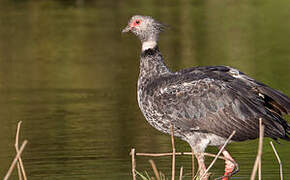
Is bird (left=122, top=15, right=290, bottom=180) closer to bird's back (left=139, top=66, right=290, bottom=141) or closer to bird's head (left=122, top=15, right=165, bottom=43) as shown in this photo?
bird's back (left=139, top=66, right=290, bottom=141)

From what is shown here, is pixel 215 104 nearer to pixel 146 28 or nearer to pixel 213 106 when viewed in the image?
pixel 213 106

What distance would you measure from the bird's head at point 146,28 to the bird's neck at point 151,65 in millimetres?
93

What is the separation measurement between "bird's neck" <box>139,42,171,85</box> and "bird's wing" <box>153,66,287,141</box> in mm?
264

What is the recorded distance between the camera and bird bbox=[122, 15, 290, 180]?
7.77 metres

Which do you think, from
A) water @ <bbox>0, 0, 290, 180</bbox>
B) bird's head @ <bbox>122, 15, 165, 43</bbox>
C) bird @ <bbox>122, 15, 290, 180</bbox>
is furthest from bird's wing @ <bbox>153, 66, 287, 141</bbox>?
water @ <bbox>0, 0, 290, 180</bbox>

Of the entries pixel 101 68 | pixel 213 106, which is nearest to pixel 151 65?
pixel 213 106

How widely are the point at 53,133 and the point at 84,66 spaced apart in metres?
6.10

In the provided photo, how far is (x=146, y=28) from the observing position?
8.57m

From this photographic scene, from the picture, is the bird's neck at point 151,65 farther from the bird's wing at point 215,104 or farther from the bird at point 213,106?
the bird's wing at point 215,104

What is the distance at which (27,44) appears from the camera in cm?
2120

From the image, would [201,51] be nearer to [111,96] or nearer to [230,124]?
[111,96]

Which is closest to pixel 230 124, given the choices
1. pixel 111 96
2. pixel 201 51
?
pixel 111 96

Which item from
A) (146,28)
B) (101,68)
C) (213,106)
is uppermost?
(101,68)

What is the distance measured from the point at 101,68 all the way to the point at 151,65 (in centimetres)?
854
